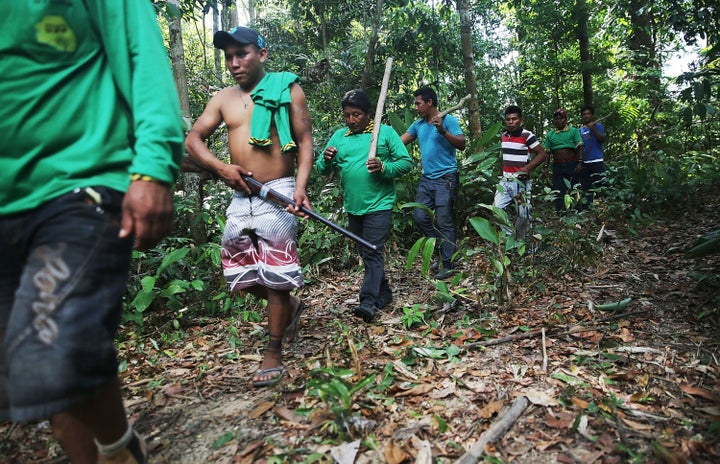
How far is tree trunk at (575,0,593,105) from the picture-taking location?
10016mm

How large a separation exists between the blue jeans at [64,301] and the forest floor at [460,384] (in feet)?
3.19

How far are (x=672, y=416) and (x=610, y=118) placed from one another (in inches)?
391

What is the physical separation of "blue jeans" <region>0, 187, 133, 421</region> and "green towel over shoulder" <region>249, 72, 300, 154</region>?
1.50m

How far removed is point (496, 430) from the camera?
206 centimetres

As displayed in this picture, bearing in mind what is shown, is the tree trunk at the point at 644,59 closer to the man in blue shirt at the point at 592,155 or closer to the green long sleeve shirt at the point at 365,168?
the man in blue shirt at the point at 592,155

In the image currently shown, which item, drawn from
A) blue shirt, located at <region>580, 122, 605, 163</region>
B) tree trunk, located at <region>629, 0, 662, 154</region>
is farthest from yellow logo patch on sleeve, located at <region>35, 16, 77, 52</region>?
tree trunk, located at <region>629, 0, 662, 154</region>

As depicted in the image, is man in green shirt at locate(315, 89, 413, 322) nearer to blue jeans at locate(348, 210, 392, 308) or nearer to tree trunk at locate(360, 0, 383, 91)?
blue jeans at locate(348, 210, 392, 308)

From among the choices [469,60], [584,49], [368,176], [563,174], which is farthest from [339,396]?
[584,49]

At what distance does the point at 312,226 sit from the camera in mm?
5398

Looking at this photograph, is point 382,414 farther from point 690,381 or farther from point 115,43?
point 115,43

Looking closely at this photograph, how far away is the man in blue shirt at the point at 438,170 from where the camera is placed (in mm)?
4941

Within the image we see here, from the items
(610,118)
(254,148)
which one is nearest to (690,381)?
(254,148)

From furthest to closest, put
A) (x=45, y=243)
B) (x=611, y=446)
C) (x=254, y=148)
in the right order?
(x=254, y=148)
(x=611, y=446)
(x=45, y=243)

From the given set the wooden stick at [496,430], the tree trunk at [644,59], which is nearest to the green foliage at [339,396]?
the wooden stick at [496,430]
